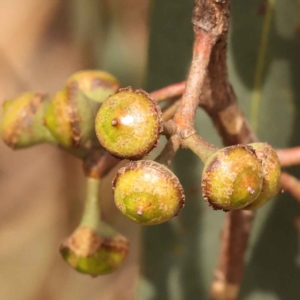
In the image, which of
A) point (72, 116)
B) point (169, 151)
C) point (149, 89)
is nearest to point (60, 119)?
point (72, 116)

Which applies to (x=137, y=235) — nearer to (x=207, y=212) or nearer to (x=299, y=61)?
→ (x=207, y=212)

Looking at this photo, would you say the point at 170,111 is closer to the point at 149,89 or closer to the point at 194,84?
the point at 194,84

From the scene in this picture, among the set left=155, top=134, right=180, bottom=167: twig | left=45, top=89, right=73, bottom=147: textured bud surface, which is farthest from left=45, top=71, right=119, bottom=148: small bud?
left=155, top=134, right=180, bottom=167: twig

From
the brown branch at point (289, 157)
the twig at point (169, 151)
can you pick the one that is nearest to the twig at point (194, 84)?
the twig at point (169, 151)

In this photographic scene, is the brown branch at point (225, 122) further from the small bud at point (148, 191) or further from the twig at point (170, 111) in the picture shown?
the small bud at point (148, 191)

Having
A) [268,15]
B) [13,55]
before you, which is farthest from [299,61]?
[13,55]
